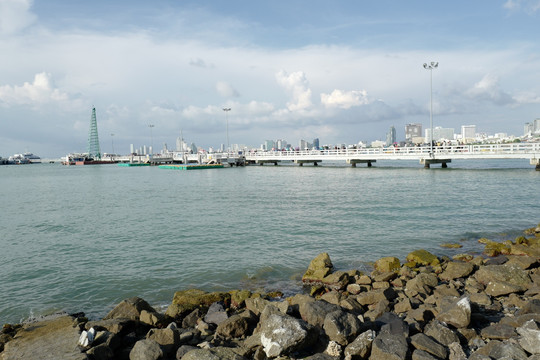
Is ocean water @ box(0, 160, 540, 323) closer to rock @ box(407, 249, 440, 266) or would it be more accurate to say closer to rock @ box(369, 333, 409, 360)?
rock @ box(407, 249, 440, 266)

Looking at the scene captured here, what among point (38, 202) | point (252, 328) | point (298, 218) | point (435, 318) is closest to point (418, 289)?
point (435, 318)

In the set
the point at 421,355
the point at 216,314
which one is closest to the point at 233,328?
the point at 216,314

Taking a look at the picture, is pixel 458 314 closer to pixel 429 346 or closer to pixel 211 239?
pixel 429 346

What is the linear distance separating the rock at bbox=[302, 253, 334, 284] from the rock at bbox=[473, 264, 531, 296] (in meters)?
3.94

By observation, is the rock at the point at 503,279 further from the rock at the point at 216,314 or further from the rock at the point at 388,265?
the rock at the point at 216,314

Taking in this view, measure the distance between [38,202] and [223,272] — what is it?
2829 centimetres

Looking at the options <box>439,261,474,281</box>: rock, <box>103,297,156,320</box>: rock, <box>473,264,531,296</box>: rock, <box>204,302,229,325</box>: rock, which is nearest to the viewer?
<box>204,302,229,325</box>: rock

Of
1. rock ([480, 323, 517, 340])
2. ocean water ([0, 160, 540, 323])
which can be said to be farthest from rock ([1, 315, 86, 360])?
rock ([480, 323, 517, 340])

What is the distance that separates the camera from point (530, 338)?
6035mm

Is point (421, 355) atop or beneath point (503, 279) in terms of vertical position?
atop

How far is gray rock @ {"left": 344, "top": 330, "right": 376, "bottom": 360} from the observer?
6.14m

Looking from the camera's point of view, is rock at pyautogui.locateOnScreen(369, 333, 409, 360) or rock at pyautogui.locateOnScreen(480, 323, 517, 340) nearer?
rock at pyautogui.locateOnScreen(369, 333, 409, 360)

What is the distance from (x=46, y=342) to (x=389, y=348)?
6.03m

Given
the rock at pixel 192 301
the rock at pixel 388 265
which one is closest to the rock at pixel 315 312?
the rock at pixel 192 301
